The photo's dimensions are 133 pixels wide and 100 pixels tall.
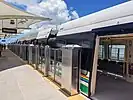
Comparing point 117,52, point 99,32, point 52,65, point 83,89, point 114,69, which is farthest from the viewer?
point 117,52

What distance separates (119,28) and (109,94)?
8.07ft

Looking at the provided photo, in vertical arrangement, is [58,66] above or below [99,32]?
below

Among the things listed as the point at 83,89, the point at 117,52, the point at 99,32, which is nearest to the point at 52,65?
the point at 83,89

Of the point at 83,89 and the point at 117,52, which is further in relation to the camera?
the point at 117,52

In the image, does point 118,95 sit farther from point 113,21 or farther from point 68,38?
point 68,38

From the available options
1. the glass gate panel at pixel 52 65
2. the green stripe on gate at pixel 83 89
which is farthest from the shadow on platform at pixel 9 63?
the green stripe on gate at pixel 83 89

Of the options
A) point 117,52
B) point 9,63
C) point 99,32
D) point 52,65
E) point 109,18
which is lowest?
point 9,63

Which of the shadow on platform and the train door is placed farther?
the shadow on platform

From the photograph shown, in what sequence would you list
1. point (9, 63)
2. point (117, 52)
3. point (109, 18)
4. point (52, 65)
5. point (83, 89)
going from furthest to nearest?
point (9, 63) → point (117, 52) → point (52, 65) → point (83, 89) → point (109, 18)

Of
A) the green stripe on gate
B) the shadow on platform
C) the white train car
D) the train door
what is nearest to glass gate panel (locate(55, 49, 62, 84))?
the white train car

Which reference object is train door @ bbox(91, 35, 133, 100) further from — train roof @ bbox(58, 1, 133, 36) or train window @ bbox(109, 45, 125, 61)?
train roof @ bbox(58, 1, 133, 36)

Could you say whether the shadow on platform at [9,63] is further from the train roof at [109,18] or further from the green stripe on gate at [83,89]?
the green stripe on gate at [83,89]

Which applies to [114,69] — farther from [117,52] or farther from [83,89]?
→ [83,89]

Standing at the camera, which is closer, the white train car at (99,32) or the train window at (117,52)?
the white train car at (99,32)
